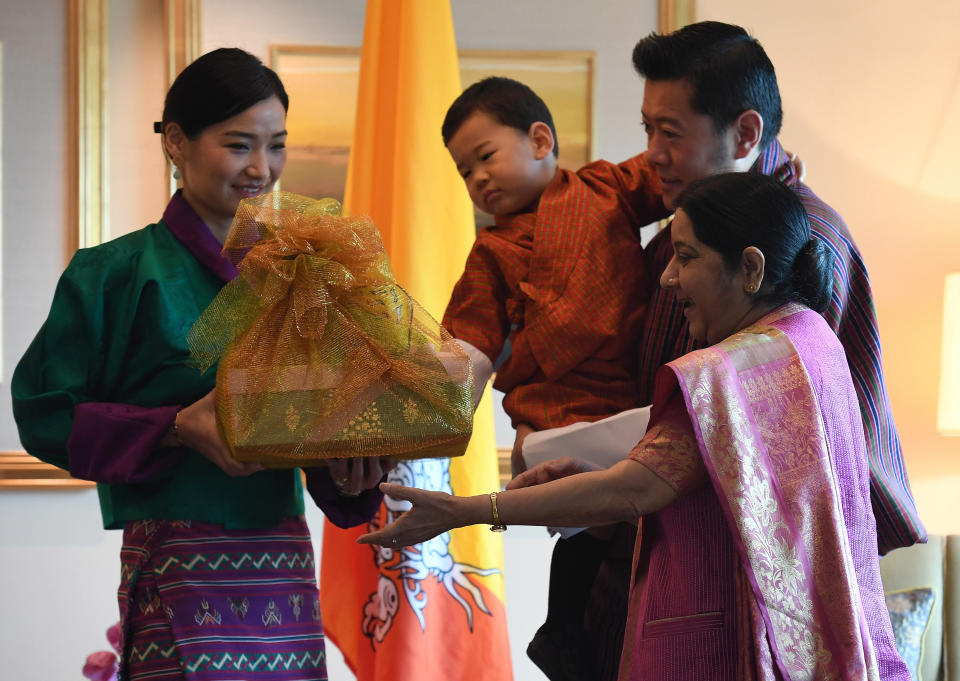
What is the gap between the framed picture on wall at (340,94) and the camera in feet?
10.8

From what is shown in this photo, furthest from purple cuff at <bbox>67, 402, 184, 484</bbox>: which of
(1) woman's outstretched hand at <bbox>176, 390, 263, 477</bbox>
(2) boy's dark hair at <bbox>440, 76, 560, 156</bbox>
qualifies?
(2) boy's dark hair at <bbox>440, 76, 560, 156</bbox>

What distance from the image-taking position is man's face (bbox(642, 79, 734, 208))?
4.96ft

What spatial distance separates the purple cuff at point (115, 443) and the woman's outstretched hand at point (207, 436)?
4cm

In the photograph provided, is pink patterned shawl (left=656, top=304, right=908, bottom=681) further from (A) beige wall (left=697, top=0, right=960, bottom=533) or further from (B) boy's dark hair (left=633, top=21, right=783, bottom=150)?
(A) beige wall (left=697, top=0, right=960, bottom=533)

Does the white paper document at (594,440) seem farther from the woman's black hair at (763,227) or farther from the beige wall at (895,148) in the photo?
the beige wall at (895,148)

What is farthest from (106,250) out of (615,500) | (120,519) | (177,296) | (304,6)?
(304,6)

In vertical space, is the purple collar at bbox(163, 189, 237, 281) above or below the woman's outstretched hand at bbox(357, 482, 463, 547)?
above

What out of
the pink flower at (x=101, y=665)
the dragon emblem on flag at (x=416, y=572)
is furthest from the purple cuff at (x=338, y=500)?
the pink flower at (x=101, y=665)

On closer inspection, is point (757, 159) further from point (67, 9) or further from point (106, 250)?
point (67, 9)

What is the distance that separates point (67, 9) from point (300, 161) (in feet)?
2.76

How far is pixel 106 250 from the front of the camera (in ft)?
5.16

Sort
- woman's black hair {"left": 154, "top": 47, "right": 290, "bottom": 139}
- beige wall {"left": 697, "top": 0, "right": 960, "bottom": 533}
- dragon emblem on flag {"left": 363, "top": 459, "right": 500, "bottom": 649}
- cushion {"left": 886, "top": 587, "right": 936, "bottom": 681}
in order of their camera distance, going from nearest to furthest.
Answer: woman's black hair {"left": 154, "top": 47, "right": 290, "bottom": 139}, dragon emblem on flag {"left": 363, "top": 459, "right": 500, "bottom": 649}, cushion {"left": 886, "top": 587, "right": 936, "bottom": 681}, beige wall {"left": 697, "top": 0, "right": 960, "bottom": 533}

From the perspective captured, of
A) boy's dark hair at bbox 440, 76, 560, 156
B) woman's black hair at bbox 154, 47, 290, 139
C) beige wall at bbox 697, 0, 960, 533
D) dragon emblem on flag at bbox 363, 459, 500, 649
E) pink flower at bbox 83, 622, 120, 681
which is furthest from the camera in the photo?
beige wall at bbox 697, 0, 960, 533

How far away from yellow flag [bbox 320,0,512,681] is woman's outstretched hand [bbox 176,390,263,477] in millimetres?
931
